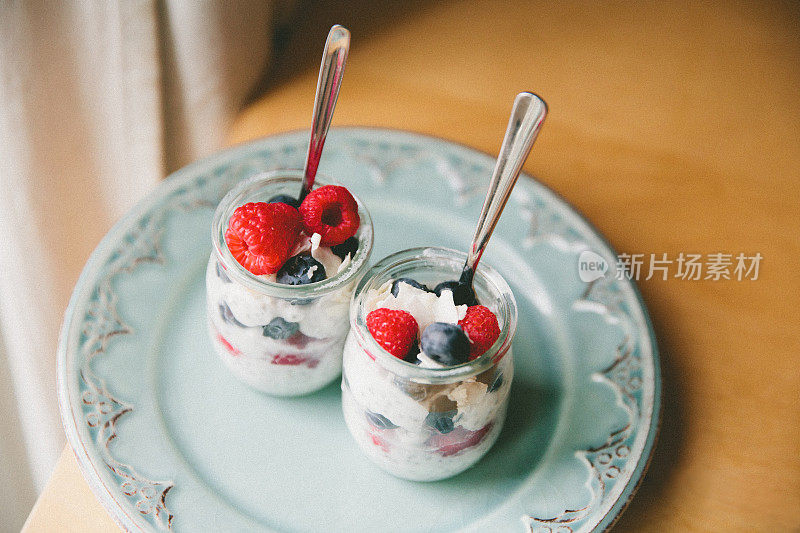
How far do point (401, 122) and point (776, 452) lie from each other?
78cm

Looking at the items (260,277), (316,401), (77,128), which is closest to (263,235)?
(260,277)

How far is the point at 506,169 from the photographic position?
72 centimetres

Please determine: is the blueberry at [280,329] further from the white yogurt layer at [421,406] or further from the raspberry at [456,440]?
the raspberry at [456,440]

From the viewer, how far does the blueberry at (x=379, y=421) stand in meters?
0.76

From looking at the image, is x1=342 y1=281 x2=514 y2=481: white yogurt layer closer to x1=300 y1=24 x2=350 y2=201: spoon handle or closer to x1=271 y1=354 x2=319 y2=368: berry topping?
x1=271 y1=354 x2=319 y2=368: berry topping

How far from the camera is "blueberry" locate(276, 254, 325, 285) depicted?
0.77 meters

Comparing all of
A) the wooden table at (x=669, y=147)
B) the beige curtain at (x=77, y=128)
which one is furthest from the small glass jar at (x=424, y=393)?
the beige curtain at (x=77, y=128)

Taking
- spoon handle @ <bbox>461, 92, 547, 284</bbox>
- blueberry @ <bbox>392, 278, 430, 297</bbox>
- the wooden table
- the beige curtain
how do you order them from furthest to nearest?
the beige curtain
the wooden table
blueberry @ <bbox>392, 278, 430, 297</bbox>
spoon handle @ <bbox>461, 92, 547, 284</bbox>

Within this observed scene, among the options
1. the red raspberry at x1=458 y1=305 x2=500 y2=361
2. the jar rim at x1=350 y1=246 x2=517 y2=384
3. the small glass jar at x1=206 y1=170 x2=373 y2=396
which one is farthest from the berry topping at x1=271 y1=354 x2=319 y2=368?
the red raspberry at x1=458 y1=305 x2=500 y2=361

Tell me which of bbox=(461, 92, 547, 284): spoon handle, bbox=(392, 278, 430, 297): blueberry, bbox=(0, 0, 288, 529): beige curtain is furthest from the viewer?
bbox=(0, 0, 288, 529): beige curtain

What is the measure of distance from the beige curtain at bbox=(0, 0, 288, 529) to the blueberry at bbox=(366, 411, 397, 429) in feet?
2.28

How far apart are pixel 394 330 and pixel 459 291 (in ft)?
0.36

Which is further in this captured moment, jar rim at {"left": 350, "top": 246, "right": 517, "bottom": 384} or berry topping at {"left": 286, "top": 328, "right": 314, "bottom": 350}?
berry topping at {"left": 286, "top": 328, "right": 314, "bottom": 350}

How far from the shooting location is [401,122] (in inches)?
50.2
